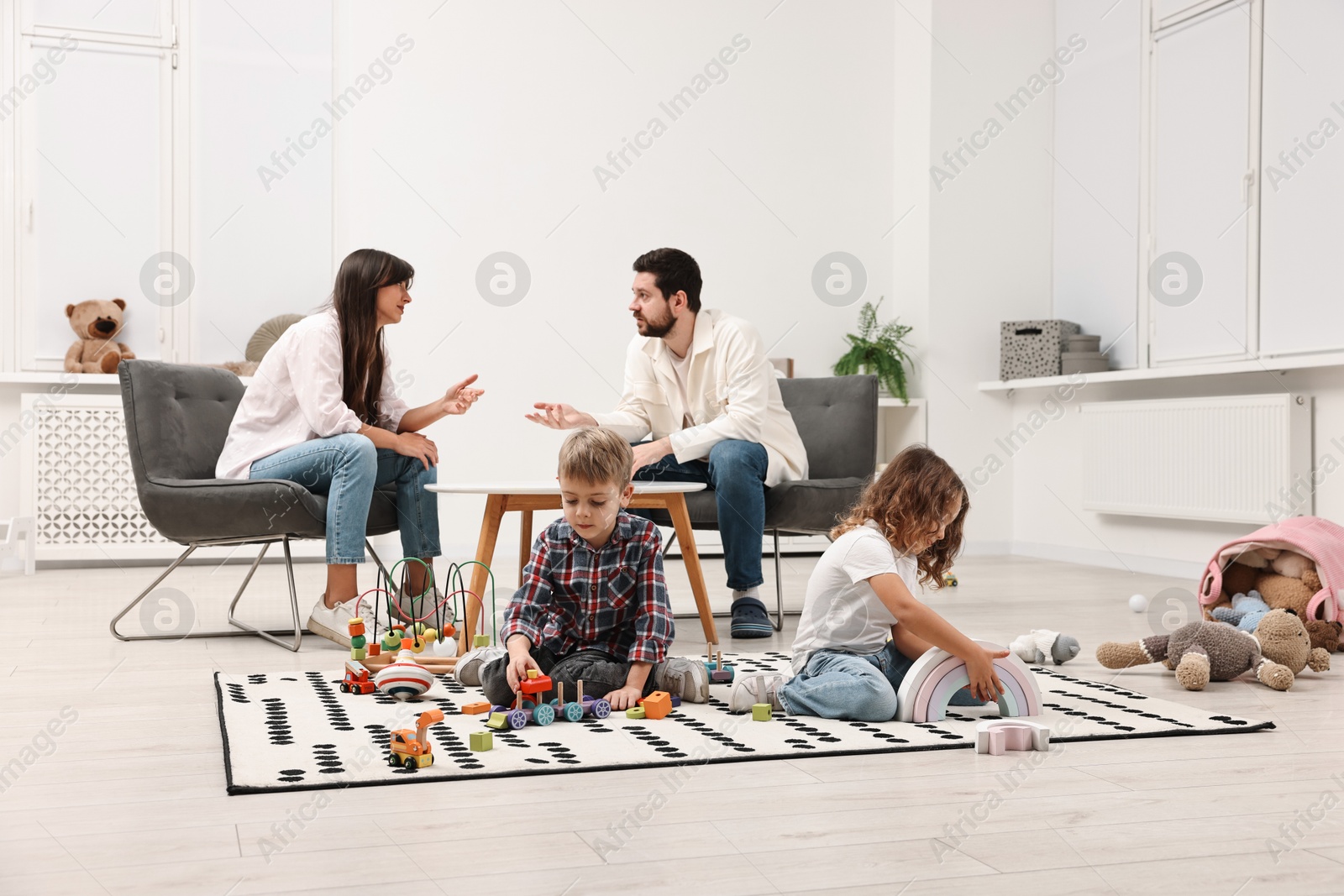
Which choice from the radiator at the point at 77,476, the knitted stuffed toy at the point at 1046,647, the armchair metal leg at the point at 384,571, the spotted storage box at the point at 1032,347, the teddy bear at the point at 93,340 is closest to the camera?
the armchair metal leg at the point at 384,571

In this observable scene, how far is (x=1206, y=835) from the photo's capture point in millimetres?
1372

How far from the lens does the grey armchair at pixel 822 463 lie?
314 cm

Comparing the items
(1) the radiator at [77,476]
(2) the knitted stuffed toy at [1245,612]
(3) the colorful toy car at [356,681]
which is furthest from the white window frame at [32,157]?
(2) the knitted stuffed toy at [1245,612]

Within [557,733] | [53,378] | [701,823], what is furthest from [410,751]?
[53,378]

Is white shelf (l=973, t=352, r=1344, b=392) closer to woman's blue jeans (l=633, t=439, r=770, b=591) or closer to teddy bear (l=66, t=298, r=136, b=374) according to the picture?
woman's blue jeans (l=633, t=439, r=770, b=591)

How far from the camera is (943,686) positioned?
1.99 metres

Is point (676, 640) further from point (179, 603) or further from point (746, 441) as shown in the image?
point (179, 603)

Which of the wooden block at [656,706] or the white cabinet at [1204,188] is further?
the white cabinet at [1204,188]

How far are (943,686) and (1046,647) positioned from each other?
69 centimetres

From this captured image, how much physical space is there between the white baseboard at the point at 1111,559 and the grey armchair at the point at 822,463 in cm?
162

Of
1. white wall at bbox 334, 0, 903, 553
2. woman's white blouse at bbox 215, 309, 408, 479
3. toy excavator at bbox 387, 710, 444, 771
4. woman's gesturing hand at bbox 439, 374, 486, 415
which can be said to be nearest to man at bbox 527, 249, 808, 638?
woman's gesturing hand at bbox 439, 374, 486, 415

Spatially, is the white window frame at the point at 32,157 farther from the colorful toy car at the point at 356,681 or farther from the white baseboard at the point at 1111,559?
the white baseboard at the point at 1111,559

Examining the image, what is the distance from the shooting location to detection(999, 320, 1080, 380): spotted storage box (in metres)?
5.03

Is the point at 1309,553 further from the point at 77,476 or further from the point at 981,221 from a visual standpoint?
the point at 77,476
